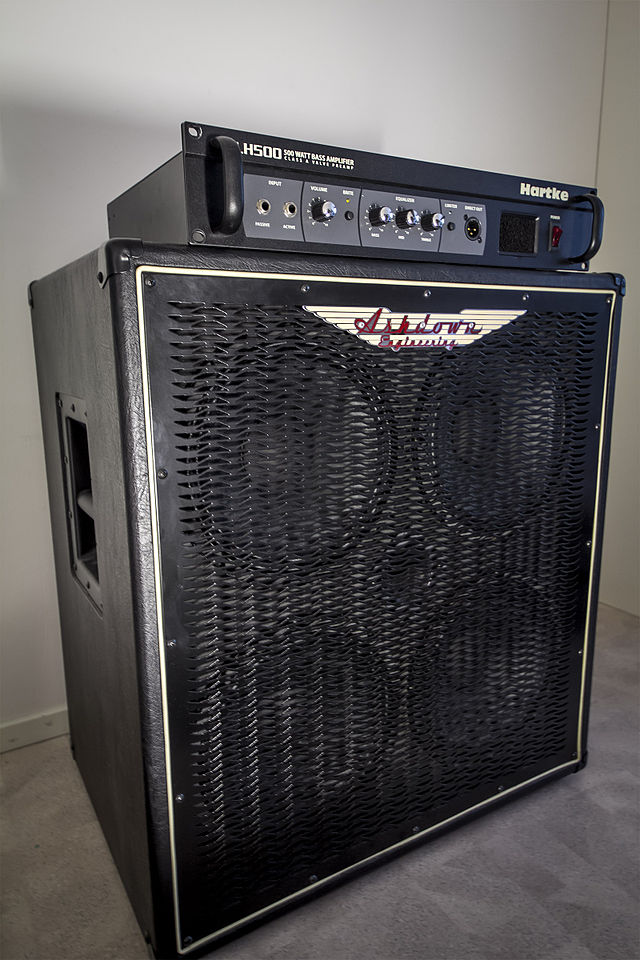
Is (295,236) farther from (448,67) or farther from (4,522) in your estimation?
(448,67)

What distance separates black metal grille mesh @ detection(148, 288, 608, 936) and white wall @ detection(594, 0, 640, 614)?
2.97 feet

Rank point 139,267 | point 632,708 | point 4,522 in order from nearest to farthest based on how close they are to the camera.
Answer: point 139,267 < point 4,522 < point 632,708

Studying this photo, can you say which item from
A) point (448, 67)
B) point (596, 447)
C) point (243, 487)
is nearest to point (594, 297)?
point (596, 447)

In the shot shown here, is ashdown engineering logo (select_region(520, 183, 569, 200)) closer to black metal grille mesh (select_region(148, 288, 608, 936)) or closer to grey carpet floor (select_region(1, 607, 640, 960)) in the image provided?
black metal grille mesh (select_region(148, 288, 608, 936))

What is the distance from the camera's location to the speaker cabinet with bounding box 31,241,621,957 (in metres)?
0.71

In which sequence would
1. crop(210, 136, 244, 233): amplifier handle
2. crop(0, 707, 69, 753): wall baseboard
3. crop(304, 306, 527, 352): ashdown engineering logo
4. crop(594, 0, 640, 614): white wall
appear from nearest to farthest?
crop(210, 136, 244, 233): amplifier handle < crop(304, 306, 527, 352): ashdown engineering logo < crop(0, 707, 69, 753): wall baseboard < crop(594, 0, 640, 614): white wall

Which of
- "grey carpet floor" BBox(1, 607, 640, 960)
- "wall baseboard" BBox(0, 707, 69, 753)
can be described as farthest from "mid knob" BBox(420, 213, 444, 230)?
"wall baseboard" BBox(0, 707, 69, 753)

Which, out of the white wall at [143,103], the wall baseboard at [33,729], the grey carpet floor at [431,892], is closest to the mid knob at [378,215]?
the white wall at [143,103]

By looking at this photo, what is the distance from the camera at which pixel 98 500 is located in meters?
0.82

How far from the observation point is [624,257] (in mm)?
1793

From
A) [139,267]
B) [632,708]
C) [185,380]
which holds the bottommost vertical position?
[632,708]

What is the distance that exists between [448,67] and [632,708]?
4.80 ft

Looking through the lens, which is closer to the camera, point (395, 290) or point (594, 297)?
point (395, 290)

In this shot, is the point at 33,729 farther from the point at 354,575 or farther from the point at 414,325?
the point at 414,325
